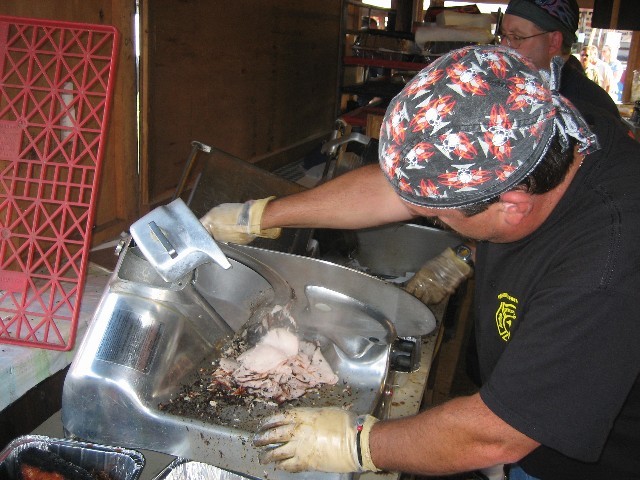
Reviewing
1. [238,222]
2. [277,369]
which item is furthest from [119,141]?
[277,369]

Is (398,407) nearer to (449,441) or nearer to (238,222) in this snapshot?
(449,441)

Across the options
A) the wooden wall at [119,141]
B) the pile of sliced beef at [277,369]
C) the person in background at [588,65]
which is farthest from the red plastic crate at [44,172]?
the person in background at [588,65]

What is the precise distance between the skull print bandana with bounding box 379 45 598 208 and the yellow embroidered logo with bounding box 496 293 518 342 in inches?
12.8

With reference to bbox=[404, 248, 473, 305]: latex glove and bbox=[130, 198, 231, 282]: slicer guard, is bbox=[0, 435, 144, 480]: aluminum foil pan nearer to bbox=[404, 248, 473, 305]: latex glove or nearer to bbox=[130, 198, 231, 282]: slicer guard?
bbox=[130, 198, 231, 282]: slicer guard

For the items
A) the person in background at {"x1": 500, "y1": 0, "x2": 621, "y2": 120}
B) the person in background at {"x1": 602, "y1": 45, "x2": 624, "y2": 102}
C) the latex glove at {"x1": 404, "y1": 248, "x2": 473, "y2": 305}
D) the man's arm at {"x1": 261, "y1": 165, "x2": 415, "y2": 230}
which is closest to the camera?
the man's arm at {"x1": 261, "y1": 165, "x2": 415, "y2": 230}

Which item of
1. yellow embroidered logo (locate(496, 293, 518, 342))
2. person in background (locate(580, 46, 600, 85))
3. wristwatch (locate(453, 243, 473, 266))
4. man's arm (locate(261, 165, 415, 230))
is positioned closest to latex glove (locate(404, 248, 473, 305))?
wristwatch (locate(453, 243, 473, 266))

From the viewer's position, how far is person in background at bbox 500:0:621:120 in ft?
8.98

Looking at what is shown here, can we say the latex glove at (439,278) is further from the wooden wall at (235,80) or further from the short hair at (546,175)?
the wooden wall at (235,80)

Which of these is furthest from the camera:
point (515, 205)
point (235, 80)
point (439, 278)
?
point (235, 80)

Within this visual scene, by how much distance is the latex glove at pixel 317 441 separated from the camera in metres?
1.19

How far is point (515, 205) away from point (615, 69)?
35.4 ft

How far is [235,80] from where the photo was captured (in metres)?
3.75

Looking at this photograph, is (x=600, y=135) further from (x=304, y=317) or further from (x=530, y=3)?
(x=530, y=3)

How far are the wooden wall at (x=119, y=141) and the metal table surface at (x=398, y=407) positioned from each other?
111 centimetres
